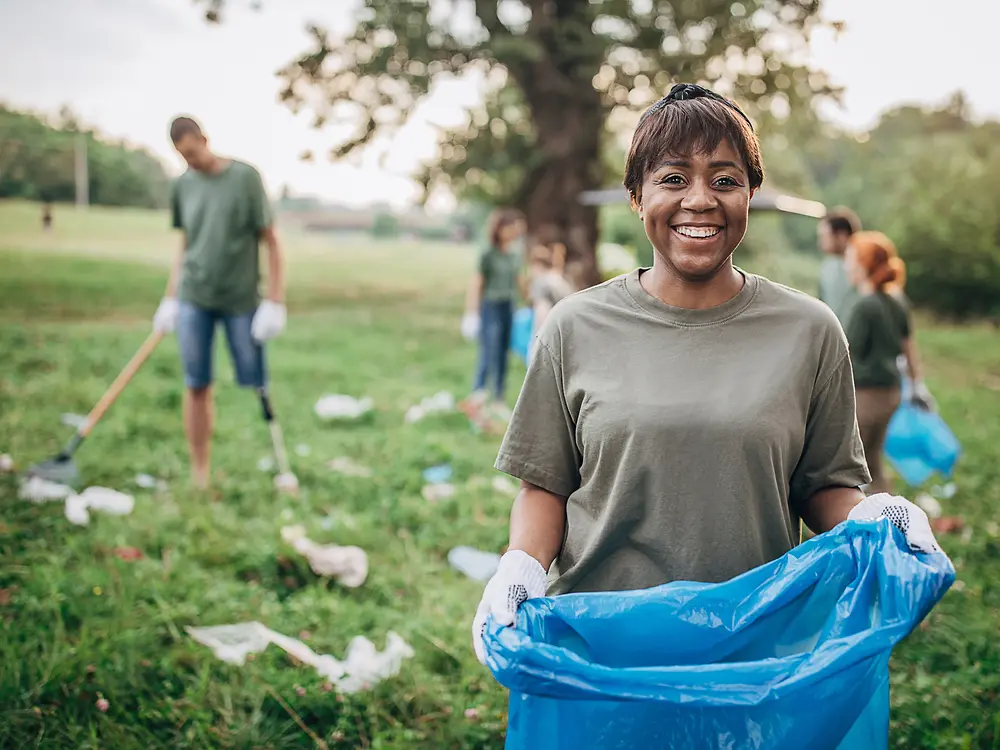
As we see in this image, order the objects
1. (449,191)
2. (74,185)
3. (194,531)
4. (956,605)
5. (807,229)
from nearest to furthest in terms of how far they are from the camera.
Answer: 1. (956,605)
2. (194,531)
3. (74,185)
4. (449,191)
5. (807,229)

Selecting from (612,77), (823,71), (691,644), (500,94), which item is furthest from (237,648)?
(500,94)

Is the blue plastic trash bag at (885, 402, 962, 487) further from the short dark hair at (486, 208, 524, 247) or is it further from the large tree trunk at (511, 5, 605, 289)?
the large tree trunk at (511, 5, 605, 289)

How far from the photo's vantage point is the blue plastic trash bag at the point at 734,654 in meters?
1.34

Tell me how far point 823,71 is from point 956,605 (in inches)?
365

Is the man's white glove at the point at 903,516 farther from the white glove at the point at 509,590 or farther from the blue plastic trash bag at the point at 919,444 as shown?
the blue plastic trash bag at the point at 919,444

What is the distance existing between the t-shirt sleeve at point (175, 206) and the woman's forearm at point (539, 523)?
3901 mm

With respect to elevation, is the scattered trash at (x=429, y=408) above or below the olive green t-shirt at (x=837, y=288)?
below

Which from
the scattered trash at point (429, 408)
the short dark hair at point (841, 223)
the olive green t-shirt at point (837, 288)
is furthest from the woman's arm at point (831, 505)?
the scattered trash at point (429, 408)

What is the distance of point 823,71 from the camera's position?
11430mm

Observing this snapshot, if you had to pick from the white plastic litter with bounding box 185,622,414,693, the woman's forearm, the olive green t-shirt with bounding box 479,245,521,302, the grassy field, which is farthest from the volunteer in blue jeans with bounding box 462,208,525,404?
the woman's forearm

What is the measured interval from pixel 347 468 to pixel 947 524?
350 cm

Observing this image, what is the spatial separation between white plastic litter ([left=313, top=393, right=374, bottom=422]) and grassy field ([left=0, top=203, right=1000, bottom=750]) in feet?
0.44

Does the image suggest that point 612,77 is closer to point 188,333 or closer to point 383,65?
point 383,65

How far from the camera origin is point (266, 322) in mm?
5020
